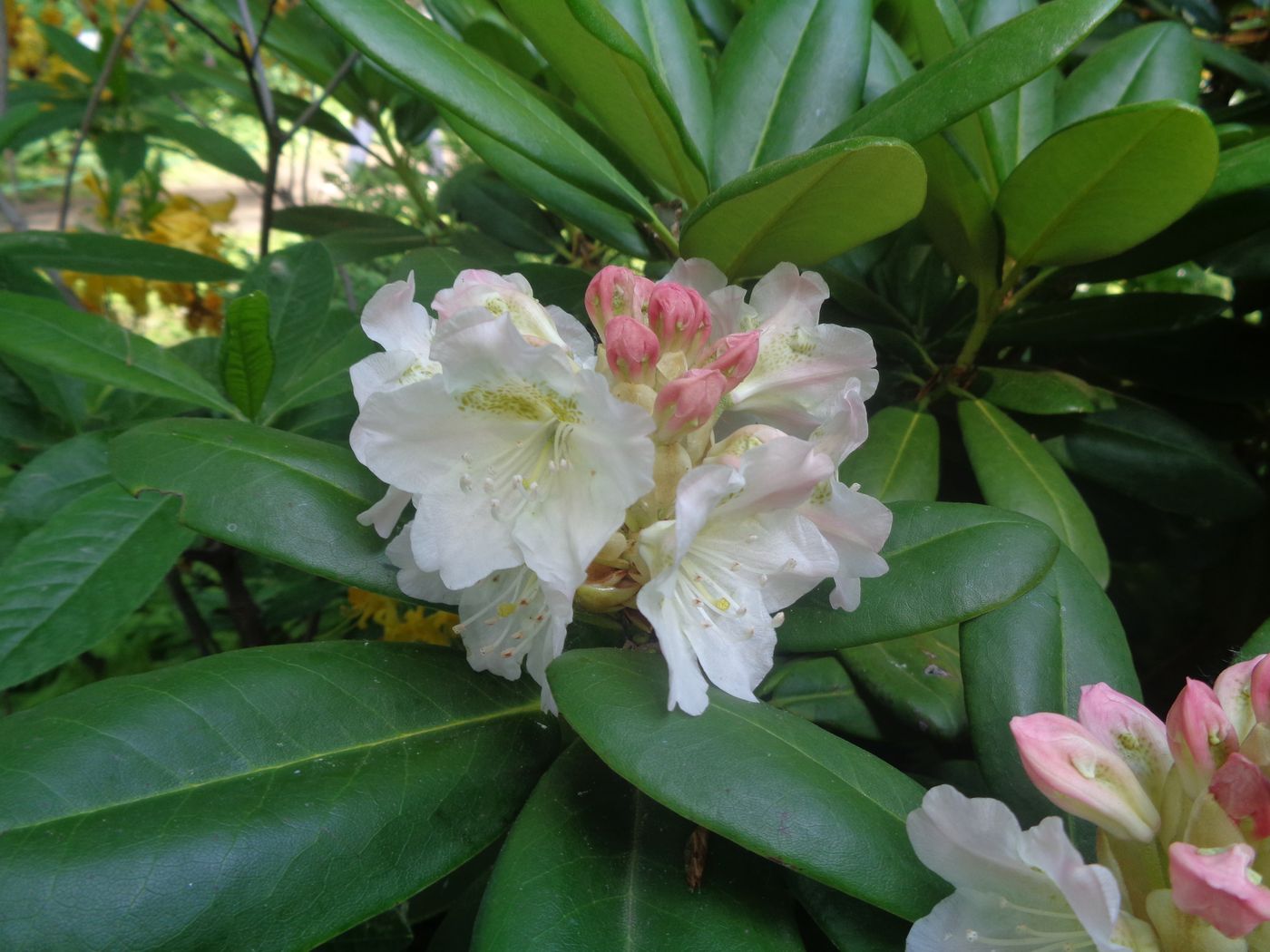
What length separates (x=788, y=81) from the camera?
1035 mm

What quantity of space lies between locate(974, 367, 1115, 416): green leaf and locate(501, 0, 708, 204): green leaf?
44cm

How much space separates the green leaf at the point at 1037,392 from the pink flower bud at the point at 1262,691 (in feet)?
1.63

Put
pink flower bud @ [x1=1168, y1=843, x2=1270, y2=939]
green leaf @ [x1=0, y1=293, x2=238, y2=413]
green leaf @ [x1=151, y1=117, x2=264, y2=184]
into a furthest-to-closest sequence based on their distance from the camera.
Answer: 1. green leaf @ [x1=151, y1=117, x2=264, y2=184]
2. green leaf @ [x1=0, y1=293, x2=238, y2=413]
3. pink flower bud @ [x1=1168, y1=843, x2=1270, y2=939]

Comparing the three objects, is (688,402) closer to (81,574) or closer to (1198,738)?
(1198,738)

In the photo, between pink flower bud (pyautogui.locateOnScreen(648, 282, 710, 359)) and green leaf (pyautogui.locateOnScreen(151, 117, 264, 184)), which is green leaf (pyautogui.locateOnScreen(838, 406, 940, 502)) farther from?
green leaf (pyautogui.locateOnScreen(151, 117, 264, 184))

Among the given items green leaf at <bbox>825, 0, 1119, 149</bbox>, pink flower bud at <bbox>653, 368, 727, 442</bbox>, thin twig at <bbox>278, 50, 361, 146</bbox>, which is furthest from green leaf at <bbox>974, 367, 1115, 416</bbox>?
thin twig at <bbox>278, 50, 361, 146</bbox>

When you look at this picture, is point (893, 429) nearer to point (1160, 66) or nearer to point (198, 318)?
point (1160, 66)

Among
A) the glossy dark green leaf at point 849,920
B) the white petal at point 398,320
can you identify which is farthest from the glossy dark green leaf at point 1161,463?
the white petal at point 398,320

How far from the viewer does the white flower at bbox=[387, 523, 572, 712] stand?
0.75m

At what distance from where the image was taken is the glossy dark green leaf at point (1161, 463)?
3.77ft

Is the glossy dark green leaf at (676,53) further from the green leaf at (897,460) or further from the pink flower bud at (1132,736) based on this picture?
the pink flower bud at (1132,736)

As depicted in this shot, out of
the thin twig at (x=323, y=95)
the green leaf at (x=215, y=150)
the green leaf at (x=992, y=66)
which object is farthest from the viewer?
the green leaf at (x=215, y=150)

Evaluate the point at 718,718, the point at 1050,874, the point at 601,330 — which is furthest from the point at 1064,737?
the point at 601,330

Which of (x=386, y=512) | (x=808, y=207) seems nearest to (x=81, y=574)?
(x=386, y=512)
